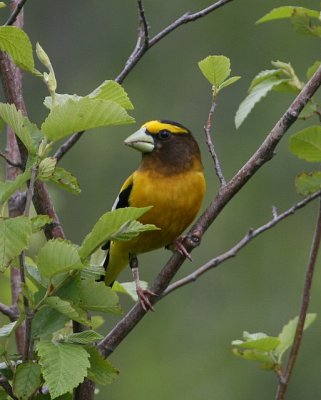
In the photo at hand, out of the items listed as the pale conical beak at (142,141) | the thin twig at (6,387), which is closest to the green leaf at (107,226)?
the thin twig at (6,387)

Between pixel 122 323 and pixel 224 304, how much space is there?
10226 millimetres

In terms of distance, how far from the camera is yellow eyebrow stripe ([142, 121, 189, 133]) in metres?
4.36

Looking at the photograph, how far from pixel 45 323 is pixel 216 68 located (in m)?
0.89

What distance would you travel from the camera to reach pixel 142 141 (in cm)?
412

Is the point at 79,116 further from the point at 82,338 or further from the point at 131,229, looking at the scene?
the point at 82,338

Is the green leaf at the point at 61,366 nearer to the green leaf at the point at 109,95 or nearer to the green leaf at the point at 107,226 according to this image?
the green leaf at the point at 107,226

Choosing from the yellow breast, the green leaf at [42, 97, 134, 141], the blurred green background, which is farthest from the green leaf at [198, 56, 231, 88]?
the blurred green background

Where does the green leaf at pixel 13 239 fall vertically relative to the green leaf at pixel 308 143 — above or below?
above

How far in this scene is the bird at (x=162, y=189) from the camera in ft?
14.0

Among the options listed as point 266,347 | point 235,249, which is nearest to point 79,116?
point 235,249

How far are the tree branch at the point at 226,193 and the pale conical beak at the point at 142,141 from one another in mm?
901

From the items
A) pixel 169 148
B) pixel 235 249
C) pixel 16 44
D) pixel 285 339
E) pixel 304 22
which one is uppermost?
pixel 16 44

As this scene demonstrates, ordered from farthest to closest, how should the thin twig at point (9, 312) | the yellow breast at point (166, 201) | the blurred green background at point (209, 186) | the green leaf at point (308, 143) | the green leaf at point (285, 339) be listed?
the blurred green background at point (209, 186)
the yellow breast at point (166, 201)
the green leaf at point (285, 339)
the green leaf at point (308, 143)
the thin twig at point (9, 312)

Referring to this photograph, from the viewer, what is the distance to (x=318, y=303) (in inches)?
470
